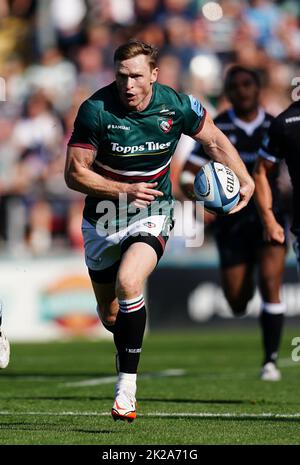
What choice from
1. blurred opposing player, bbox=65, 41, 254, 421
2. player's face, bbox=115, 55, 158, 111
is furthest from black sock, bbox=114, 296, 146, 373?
player's face, bbox=115, 55, 158, 111

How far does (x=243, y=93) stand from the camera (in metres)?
10.6

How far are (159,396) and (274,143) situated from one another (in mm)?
2287

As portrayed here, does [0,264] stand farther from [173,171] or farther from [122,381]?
[122,381]

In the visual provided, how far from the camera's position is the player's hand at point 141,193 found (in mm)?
6895

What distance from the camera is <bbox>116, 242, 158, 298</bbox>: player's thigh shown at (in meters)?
6.82

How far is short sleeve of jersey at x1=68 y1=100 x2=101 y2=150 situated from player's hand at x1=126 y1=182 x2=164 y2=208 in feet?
1.40

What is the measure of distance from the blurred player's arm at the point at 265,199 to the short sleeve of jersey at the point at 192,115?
988 millimetres

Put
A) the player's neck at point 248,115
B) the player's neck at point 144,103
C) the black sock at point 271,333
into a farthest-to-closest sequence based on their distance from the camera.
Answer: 1. the player's neck at point 248,115
2. the black sock at point 271,333
3. the player's neck at point 144,103

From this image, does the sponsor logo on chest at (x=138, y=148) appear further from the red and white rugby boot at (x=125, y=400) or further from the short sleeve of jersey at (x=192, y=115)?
the red and white rugby boot at (x=125, y=400)

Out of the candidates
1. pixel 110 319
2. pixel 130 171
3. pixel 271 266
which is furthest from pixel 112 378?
pixel 130 171

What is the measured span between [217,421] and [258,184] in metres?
2.17

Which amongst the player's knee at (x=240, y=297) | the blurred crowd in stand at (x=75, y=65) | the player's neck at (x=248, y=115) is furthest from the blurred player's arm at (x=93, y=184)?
the blurred crowd in stand at (x=75, y=65)

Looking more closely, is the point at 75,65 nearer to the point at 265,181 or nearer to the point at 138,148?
the point at 265,181

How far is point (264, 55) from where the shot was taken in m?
17.7
